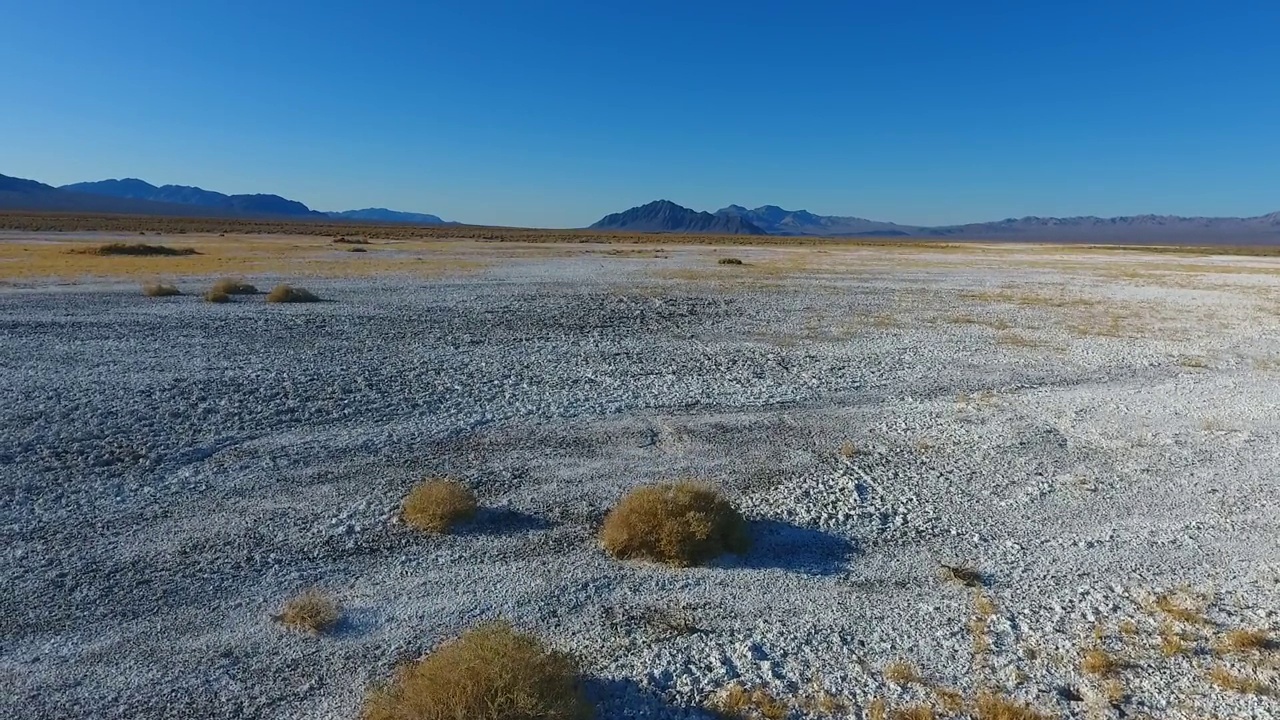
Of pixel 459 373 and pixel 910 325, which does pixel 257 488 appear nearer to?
pixel 459 373

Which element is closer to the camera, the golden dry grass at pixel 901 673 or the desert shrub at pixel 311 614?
the golden dry grass at pixel 901 673

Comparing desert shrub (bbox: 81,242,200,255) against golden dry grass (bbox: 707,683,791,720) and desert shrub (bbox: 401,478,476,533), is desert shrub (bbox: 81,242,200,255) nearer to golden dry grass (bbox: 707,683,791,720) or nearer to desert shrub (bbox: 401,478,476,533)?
desert shrub (bbox: 401,478,476,533)

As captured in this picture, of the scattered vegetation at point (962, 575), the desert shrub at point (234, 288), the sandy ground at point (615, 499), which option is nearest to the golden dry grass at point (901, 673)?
the sandy ground at point (615, 499)

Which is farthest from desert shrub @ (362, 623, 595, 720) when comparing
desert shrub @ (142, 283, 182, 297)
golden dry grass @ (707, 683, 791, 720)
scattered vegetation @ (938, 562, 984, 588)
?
desert shrub @ (142, 283, 182, 297)

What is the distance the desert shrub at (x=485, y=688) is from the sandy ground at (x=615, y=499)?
49 centimetres

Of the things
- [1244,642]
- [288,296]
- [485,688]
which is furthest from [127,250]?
[1244,642]

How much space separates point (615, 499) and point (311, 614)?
3545mm

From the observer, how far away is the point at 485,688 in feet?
14.8

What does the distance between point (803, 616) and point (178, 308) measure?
21.9 m

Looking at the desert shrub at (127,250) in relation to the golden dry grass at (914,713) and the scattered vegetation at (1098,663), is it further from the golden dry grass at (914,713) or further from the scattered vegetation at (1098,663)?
the scattered vegetation at (1098,663)

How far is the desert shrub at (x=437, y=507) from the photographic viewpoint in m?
7.60

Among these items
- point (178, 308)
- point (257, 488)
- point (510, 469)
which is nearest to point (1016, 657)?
point (510, 469)

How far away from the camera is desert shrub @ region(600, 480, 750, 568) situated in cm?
714

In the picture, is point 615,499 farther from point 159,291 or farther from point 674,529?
point 159,291
